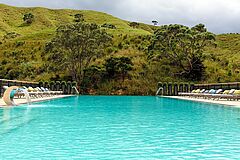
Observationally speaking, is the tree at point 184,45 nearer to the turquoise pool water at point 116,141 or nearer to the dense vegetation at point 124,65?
the dense vegetation at point 124,65

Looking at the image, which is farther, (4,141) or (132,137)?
(132,137)

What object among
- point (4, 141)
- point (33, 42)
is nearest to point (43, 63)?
point (33, 42)

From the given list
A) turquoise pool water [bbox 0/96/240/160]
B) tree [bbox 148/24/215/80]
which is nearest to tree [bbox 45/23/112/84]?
tree [bbox 148/24/215/80]

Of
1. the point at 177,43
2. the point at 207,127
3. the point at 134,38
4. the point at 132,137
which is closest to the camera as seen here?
the point at 132,137

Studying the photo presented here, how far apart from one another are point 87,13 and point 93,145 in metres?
81.3

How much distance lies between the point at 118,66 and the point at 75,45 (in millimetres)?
5254

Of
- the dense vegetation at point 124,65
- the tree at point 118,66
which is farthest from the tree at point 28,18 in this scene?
the tree at point 118,66

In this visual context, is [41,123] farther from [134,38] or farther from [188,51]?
[134,38]

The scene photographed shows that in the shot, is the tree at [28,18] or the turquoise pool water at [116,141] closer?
the turquoise pool water at [116,141]

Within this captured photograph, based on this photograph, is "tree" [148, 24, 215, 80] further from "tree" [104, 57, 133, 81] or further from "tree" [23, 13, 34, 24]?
"tree" [23, 13, 34, 24]

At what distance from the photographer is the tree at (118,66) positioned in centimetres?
3922

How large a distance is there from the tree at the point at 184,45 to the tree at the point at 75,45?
202 inches

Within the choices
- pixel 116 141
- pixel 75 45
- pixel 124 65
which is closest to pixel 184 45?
pixel 124 65

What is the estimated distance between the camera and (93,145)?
5.85m
